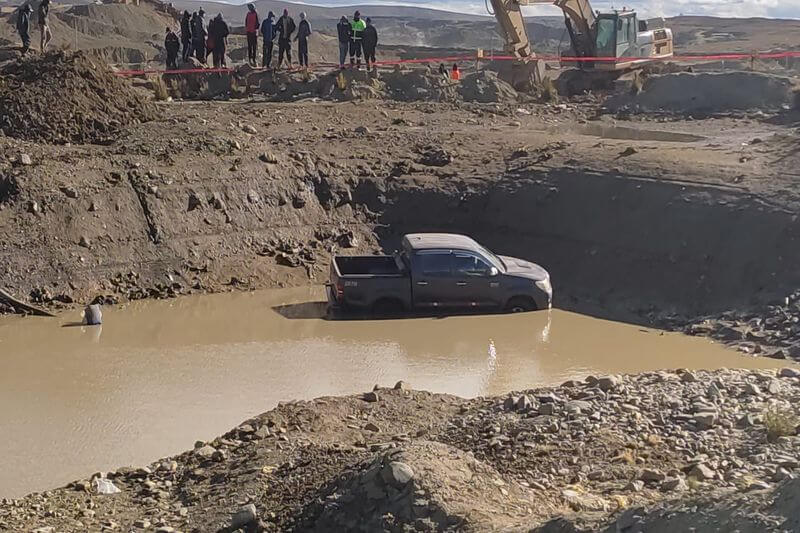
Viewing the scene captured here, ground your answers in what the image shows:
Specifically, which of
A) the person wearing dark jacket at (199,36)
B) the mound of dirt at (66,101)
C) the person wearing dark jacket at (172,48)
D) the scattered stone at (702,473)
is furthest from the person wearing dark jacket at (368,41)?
the scattered stone at (702,473)

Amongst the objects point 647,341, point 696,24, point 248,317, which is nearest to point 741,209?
point 647,341

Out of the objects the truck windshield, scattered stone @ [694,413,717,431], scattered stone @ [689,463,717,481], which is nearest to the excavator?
the truck windshield

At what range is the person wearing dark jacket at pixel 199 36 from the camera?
37.5 meters

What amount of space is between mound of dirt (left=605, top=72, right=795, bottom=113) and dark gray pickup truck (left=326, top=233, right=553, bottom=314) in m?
14.8

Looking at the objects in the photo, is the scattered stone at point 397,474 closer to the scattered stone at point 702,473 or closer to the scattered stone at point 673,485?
the scattered stone at point 673,485

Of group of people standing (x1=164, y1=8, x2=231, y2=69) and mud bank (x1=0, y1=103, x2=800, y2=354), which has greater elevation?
group of people standing (x1=164, y1=8, x2=231, y2=69)

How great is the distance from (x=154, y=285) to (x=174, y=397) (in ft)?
21.0

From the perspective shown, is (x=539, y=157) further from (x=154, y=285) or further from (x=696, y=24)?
(x=696, y=24)

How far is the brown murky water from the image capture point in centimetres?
1566

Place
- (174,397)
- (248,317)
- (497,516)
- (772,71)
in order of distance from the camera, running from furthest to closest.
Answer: (772,71)
(248,317)
(174,397)
(497,516)

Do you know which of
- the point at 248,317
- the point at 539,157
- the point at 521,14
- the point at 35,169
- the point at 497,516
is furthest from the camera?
the point at 521,14

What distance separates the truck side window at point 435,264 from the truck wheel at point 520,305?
142 cm

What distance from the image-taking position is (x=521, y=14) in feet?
119

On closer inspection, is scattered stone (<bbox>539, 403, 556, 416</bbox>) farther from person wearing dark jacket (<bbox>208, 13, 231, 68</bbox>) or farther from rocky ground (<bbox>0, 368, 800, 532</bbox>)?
person wearing dark jacket (<bbox>208, 13, 231, 68</bbox>)
